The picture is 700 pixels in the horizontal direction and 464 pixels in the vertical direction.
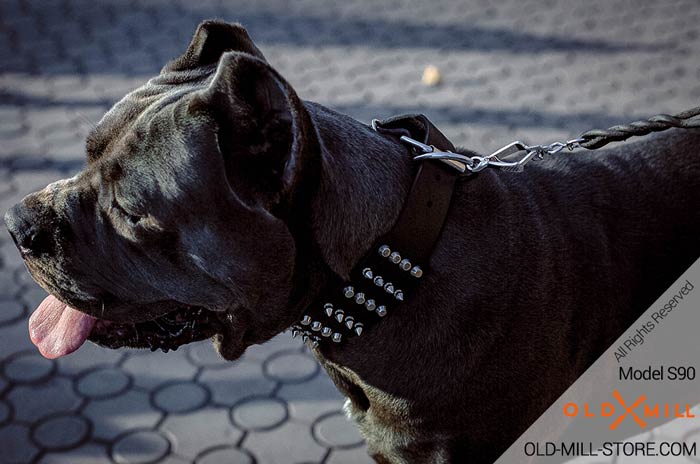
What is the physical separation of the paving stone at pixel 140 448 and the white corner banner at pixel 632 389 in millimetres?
1850

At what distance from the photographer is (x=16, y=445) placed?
343 cm

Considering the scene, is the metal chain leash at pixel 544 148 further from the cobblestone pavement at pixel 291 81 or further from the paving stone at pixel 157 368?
the paving stone at pixel 157 368

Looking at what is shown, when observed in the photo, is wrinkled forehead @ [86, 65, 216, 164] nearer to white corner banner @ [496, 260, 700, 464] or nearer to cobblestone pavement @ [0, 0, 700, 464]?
cobblestone pavement @ [0, 0, 700, 464]

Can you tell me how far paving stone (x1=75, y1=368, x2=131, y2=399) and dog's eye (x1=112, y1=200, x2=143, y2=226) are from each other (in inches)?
78.9

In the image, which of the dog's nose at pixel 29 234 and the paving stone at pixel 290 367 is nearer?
the dog's nose at pixel 29 234

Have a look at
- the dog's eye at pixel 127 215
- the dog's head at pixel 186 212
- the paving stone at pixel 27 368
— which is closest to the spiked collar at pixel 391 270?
the dog's head at pixel 186 212

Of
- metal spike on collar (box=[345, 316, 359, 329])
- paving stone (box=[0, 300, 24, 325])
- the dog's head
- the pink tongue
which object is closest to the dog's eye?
the dog's head

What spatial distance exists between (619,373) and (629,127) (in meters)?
0.95

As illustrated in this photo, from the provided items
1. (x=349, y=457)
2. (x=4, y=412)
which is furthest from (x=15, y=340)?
(x=349, y=457)

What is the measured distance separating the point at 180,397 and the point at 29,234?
71.1 inches

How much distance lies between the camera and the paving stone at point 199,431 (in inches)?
136

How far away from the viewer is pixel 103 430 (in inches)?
140

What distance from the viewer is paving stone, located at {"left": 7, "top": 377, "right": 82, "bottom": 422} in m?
3.63

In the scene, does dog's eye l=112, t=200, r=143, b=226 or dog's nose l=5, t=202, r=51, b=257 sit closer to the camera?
dog's eye l=112, t=200, r=143, b=226
